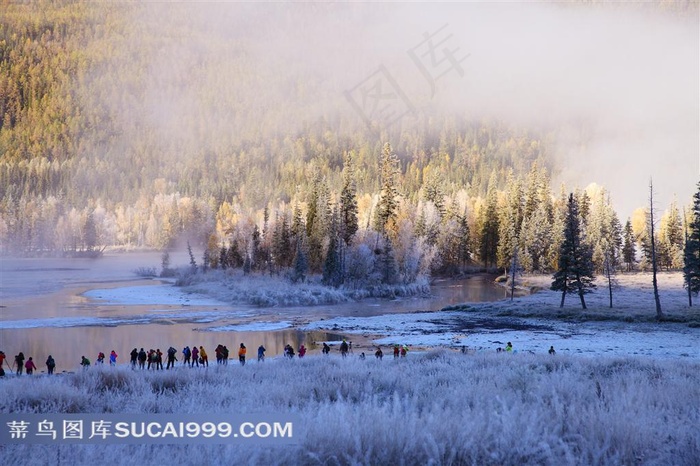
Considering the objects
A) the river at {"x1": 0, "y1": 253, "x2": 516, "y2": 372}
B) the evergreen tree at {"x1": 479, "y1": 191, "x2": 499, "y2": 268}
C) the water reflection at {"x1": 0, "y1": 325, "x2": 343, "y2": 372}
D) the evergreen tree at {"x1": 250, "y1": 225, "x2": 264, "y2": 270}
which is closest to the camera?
the water reflection at {"x1": 0, "y1": 325, "x2": 343, "y2": 372}

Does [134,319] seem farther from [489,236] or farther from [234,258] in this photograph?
[489,236]

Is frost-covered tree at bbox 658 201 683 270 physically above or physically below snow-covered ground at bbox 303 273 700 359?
above

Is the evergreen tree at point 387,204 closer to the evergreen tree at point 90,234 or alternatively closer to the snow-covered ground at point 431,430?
the snow-covered ground at point 431,430

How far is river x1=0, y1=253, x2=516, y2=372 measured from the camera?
33000 millimetres

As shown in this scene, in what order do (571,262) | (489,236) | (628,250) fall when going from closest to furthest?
(571,262), (628,250), (489,236)

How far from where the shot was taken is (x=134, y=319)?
43.7 meters

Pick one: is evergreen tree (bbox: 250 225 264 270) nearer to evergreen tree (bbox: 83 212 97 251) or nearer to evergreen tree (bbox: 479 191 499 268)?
evergreen tree (bbox: 479 191 499 268)

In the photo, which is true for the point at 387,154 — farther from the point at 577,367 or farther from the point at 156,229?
the point at 156,229

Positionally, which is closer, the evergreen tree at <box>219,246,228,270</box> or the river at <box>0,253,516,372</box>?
the river at <box>0,253,516,372</box>

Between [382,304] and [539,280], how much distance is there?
33.9 m

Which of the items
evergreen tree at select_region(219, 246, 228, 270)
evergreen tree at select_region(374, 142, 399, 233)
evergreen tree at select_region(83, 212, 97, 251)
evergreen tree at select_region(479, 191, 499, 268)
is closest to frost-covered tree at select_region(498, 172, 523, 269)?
evergreen tree at select_region(479, 191, 499, 268)

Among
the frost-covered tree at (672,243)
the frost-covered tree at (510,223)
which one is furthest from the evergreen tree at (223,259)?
the frost-covered tree at (672,243)

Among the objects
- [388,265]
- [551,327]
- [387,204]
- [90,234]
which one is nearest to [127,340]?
[551,327]

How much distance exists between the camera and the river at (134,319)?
33.0 m
